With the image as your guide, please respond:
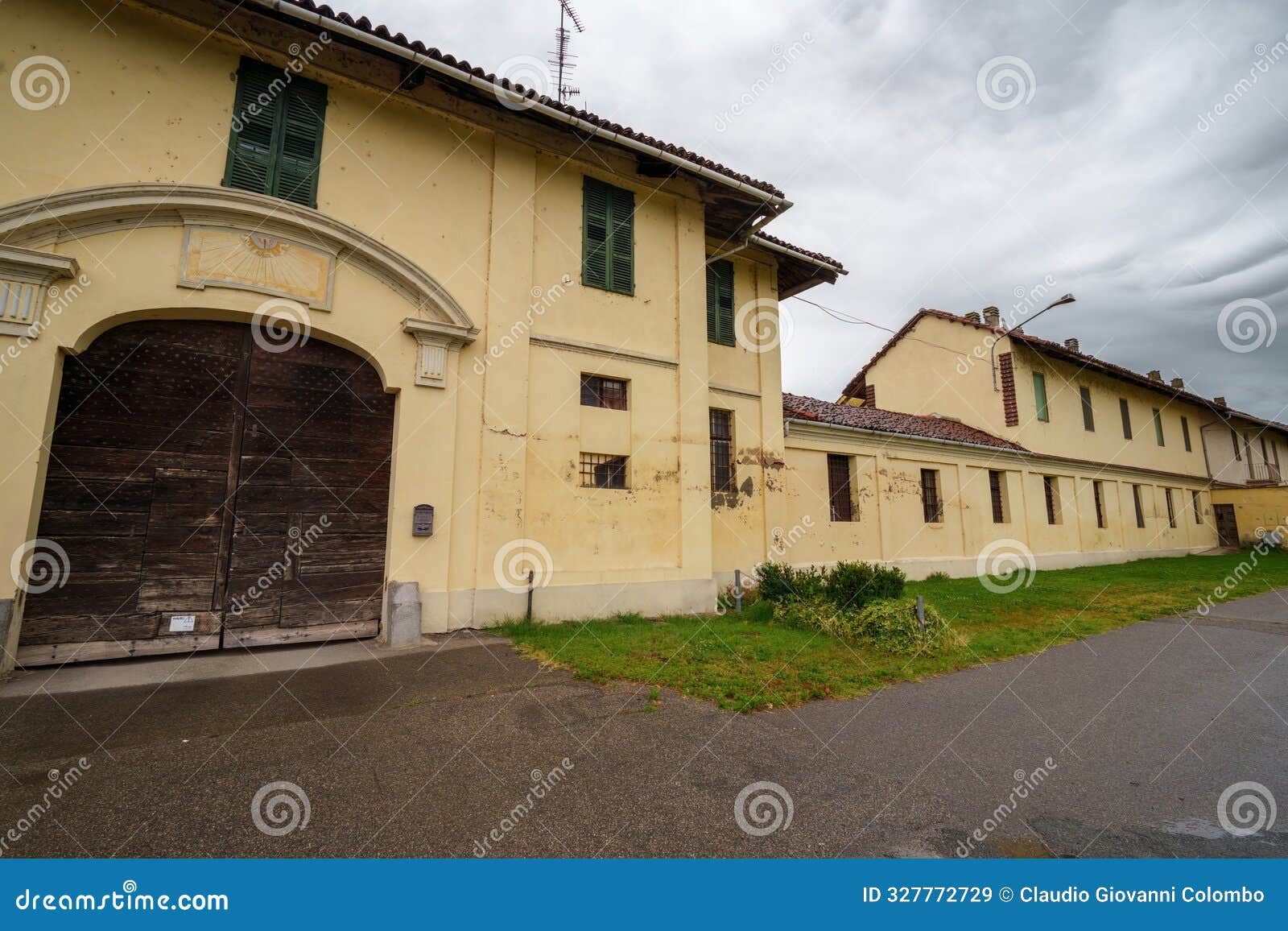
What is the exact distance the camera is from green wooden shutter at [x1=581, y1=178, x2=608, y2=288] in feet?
29.8

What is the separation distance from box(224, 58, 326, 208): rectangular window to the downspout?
0.85m

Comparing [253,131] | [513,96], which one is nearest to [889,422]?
[513,96]

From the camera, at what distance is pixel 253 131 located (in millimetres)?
6801

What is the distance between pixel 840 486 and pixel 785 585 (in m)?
5.49

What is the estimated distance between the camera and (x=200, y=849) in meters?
2.57

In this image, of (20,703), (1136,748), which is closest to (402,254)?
(20,703)

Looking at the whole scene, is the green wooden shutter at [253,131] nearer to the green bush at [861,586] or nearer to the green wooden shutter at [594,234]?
the green wooden shutter at [594,234]

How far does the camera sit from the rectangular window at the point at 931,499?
1484cm

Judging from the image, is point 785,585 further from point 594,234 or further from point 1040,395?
point 1040,395

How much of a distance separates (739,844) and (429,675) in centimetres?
393

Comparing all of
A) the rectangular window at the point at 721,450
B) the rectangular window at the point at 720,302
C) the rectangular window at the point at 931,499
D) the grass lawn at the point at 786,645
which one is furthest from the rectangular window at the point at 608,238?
the rectangular window at the point at 931,499

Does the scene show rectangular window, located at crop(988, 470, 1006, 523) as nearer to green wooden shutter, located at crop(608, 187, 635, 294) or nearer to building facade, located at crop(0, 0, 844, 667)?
building facade, located at crop(0, 0, 844, 667)

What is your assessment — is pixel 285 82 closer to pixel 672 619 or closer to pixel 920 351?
pixel 672 619

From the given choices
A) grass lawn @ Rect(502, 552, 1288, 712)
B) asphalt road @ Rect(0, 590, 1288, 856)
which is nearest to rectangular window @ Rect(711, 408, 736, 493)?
grass lawn @ Rect(502, 552, 1288, 712)
